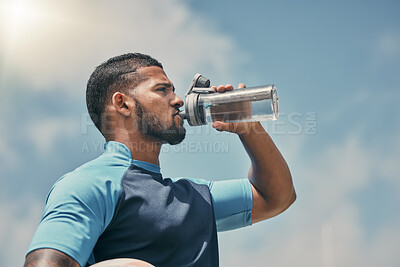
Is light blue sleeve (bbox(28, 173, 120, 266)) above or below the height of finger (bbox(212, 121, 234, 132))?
below

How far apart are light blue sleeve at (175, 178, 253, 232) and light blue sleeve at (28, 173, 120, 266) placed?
29.8 inches

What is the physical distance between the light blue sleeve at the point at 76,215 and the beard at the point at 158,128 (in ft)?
1.71

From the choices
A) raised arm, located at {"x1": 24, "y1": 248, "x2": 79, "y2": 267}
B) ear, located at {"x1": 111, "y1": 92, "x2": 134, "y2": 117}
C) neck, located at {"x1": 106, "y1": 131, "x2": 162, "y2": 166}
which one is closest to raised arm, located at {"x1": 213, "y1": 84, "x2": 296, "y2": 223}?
neck, located at {"x1": 106, "y1": 131, "x2": 162, "y2": 166}

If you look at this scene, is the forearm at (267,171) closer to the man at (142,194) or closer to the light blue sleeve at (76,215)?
the man at (142,194)

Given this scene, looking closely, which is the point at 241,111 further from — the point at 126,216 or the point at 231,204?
the point at 126,216

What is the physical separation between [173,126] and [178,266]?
866mm

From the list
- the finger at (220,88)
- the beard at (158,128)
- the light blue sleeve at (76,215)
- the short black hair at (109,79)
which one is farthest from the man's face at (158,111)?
the light blue sleeve at (76,215)

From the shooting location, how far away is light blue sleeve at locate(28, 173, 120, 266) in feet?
5.65

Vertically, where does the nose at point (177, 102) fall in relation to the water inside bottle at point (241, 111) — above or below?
above

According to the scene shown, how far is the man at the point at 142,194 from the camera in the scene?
6.08 feet

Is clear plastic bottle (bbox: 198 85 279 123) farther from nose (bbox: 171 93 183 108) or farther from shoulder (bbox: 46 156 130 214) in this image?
shoulder (bbox: 46 156 130 214)

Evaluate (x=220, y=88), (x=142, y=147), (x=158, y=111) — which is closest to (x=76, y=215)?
(x=142, y=147)

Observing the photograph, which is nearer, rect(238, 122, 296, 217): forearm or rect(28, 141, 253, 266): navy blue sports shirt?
rect(28, 141, 253, 266): navy blue sports shirt

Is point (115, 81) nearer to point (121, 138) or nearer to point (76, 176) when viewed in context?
point (121, 138)
